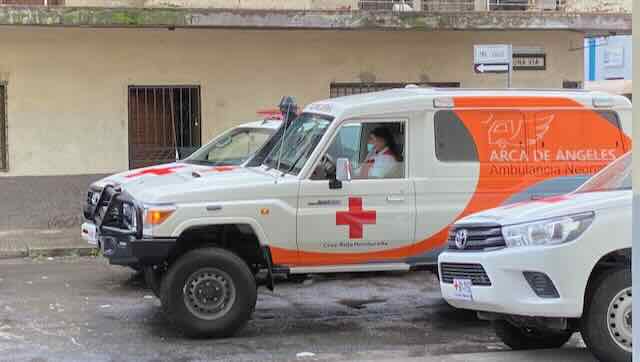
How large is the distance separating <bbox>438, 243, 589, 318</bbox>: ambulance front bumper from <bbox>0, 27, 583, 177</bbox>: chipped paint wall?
10.5 m

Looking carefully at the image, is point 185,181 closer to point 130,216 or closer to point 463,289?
point 130,216

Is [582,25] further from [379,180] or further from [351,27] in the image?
[379,180]

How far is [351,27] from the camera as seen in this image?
15773mm

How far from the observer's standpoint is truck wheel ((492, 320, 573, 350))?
7094mm

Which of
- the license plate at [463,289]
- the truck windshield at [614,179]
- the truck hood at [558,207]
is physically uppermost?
the truck windshield at [614,179]

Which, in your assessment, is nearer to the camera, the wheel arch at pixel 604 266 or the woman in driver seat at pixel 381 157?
the wheel arch at pixel 604 266

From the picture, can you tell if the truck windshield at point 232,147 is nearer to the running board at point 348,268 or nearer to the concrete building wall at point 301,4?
the running board at point 348,268

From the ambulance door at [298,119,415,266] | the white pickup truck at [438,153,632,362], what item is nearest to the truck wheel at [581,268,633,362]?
the white pickup truck at [438,153,632,362]

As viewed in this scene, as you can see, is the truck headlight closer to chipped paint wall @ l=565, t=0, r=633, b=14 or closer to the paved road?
the paved road

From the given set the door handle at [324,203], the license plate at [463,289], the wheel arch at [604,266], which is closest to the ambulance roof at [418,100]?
the door handle at [324,203]

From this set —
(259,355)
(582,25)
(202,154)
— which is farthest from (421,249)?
(582,25)

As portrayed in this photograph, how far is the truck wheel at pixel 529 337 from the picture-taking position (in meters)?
7.09

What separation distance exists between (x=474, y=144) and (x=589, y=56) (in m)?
29.8

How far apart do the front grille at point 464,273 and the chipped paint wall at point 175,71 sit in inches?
396
